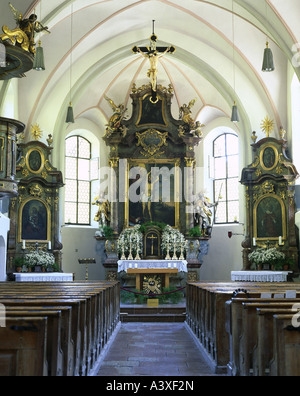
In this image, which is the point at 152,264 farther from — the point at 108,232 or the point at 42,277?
the point at 42,277

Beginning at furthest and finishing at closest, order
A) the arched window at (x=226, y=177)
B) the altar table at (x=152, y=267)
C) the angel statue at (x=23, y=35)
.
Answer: the arched window at (x=226, y=177)
the altar table at (x=152, y=267)
the angel statue at (x=23, y=35)

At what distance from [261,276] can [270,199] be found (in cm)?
271

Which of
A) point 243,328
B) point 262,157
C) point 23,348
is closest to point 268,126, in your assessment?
point 262,157

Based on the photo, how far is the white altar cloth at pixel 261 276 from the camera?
16.7 metres

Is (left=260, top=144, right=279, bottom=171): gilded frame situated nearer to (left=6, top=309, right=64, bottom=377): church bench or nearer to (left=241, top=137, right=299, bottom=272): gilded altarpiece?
(left=241, top=137, right=299, bottom=272): gilded altarpiece

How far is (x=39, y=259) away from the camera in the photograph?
56.7 feet

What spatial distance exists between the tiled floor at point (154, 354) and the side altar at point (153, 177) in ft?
25.5

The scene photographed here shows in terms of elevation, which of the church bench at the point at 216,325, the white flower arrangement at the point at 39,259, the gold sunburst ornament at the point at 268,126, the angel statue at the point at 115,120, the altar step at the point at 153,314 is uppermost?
the angel statue at the point at 115,120

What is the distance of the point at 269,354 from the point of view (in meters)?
4.95

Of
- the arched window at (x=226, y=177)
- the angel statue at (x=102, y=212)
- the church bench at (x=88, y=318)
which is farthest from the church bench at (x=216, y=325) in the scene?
the arched window at (x=226, y=177)

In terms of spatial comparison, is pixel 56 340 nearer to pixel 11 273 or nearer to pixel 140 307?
pixel 140 307

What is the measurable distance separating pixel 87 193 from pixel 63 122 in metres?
4.07

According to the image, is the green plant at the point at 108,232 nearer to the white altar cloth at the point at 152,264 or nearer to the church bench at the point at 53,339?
the white altar cloth at the point at 152,264
